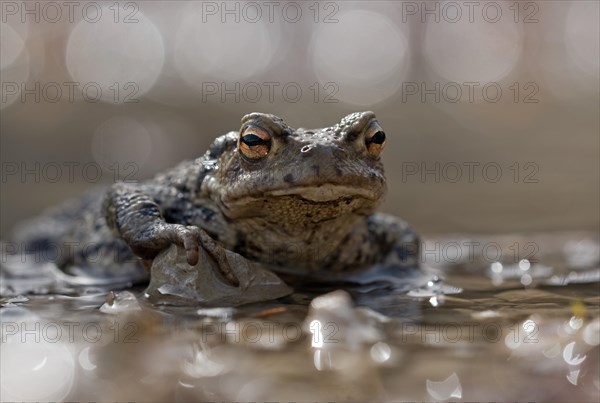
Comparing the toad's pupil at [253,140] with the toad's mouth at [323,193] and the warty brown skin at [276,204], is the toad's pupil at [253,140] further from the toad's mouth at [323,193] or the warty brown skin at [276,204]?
the toad's mouth at [323,193]

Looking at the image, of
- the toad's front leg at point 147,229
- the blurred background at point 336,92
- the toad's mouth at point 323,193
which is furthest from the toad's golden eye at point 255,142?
the blurred background at point 336,92

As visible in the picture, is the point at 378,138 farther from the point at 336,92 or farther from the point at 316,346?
the point at 336,92

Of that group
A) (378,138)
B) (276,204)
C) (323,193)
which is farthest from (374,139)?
(276,204)

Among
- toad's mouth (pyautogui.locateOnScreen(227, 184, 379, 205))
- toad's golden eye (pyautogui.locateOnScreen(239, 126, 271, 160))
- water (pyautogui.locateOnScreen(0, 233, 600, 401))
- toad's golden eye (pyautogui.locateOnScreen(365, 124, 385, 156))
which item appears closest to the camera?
water (pyautogui.locateOnScreen(0, 233, 600, 401))

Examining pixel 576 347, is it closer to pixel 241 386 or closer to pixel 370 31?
pixel 241 386

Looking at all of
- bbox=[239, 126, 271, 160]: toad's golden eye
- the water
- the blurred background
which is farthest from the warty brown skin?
the blurred background

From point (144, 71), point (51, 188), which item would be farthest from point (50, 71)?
point (51, 188)

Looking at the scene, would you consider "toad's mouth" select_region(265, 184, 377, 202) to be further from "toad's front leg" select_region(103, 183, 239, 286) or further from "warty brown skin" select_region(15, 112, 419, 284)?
"toad's front leg" select_region(103, 183, 239, 286)
